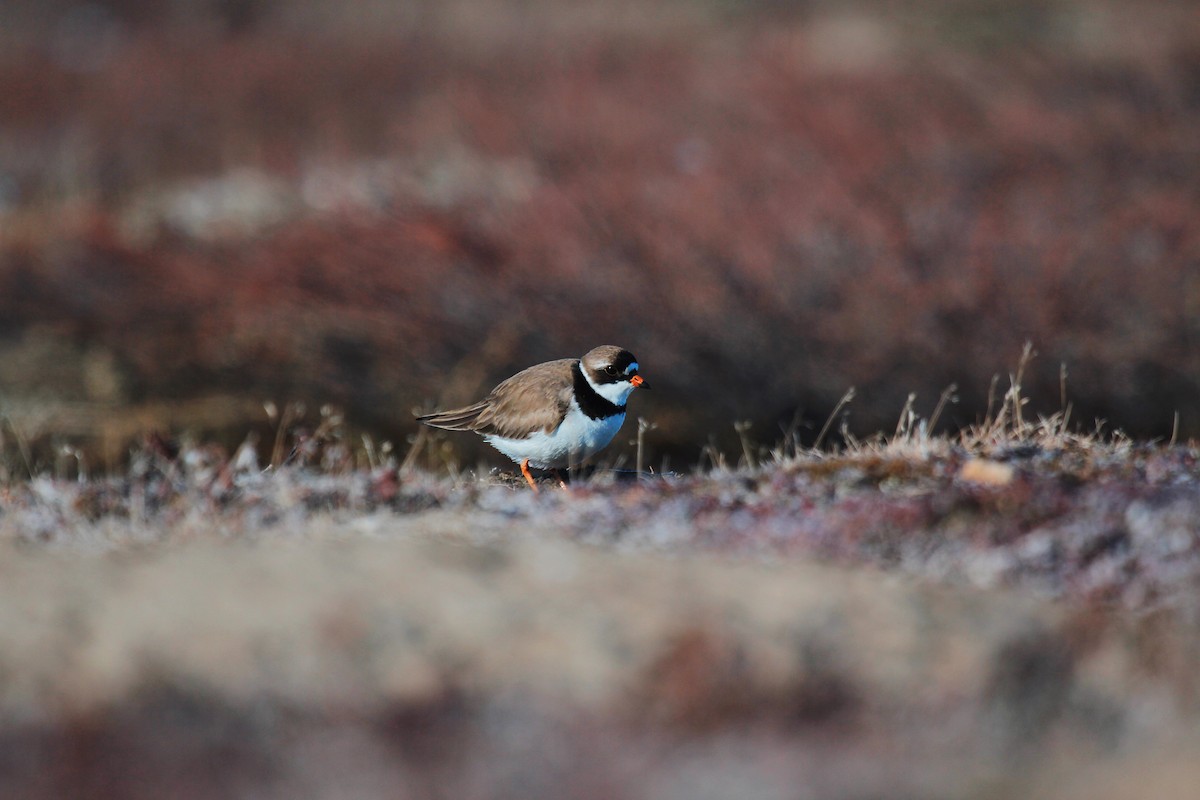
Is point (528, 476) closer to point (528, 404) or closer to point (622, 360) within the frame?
point (528, 404)

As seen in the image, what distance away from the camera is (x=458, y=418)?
9336 mm

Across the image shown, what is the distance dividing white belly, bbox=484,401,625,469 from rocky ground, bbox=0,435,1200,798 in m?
0.55

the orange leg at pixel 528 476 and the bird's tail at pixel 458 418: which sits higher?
the bird's tail at pixel 458 418

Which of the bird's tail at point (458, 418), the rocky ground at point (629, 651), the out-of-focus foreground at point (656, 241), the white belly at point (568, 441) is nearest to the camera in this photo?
the rocky ground at point (629, 651)

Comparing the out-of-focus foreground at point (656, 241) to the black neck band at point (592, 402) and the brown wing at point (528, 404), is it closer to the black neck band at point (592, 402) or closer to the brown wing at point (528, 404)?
the brown wing at point (528, 404)

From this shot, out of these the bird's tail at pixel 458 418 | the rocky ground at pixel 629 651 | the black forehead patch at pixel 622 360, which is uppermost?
the black forehead patch at pixel 622 360

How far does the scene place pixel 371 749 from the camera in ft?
18.7

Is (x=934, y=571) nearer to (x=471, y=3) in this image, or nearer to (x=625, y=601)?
(x=625, y=601)

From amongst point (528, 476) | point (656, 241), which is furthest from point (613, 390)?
point (656, 241)

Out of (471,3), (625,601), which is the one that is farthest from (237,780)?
(471,3)

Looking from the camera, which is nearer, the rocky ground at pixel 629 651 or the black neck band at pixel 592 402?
the rocky ground at pixel 629 651

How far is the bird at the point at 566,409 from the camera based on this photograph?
8.23 meters

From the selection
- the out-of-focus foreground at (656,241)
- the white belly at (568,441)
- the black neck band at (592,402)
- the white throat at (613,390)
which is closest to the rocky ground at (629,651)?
the white belly at (568,441)

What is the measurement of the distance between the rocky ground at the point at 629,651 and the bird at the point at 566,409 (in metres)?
0.59
